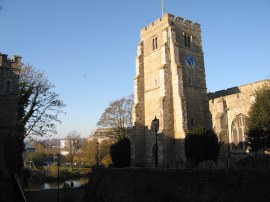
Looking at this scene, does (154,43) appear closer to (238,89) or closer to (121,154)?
(238,89)

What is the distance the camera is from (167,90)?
108 feet

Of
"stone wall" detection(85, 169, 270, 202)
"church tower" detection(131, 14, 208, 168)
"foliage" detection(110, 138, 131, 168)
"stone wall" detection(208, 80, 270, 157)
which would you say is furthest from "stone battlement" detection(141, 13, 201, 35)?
"stone wall" detection(85, 169, 270, 202)

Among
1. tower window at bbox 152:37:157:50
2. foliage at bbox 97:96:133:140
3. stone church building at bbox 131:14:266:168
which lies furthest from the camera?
foliage at bbox 97:96:133:140

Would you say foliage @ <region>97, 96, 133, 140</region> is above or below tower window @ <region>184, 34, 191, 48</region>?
below

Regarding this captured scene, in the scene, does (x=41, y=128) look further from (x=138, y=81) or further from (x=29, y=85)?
(x=138, y=81)

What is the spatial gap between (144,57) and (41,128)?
15.9 meters

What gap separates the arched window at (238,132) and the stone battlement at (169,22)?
13611 millimetres

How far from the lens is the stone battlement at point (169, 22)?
3528 cm

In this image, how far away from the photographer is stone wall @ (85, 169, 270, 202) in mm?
14393

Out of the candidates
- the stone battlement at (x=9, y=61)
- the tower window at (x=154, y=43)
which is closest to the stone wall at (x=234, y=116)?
the tower window at (x=154, y=43)

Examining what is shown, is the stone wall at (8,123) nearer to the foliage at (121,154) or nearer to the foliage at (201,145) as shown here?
the foliage at (121,154)

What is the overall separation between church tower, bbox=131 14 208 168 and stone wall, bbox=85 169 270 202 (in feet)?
23.7

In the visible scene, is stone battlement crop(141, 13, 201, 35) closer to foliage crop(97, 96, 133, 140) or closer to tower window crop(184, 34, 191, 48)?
Result: tower window crop(184, 34, 191, 48)

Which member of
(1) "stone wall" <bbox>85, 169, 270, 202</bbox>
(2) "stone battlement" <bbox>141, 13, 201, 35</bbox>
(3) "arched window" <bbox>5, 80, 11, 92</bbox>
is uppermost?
(2) "stone battlement" <bbox>141, 13, 201, 35</bbox>
